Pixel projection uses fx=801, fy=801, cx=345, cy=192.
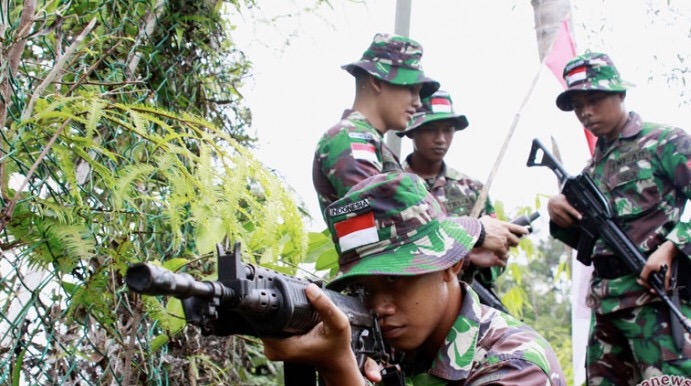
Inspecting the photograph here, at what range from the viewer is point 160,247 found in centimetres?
256

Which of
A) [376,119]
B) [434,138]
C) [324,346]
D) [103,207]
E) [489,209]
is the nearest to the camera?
[324,346]

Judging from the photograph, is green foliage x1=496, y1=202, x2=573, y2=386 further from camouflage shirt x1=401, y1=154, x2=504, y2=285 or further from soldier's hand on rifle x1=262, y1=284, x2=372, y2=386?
soldier's hand on rifle x1=262, y1=284, x2=372, y2=386

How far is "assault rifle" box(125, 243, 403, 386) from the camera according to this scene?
115 cm

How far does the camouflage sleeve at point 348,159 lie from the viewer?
307 centimetres

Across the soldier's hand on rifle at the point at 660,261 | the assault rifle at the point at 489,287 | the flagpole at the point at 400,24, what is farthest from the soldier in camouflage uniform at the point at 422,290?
the flagpole at the point at 400,24

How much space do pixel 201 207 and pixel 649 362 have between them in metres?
2.63

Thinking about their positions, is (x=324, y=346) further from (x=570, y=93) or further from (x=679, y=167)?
(x=570, y=93)

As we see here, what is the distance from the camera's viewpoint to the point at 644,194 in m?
3.92

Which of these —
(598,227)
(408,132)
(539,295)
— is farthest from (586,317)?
(539,295)

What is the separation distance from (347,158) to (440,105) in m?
1.36

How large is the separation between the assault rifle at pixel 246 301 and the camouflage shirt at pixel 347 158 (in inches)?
54.6

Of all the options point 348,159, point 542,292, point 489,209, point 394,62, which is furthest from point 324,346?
point 542,292

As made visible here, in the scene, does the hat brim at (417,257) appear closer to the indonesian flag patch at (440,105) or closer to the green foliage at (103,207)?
the green foliage at (103,207)

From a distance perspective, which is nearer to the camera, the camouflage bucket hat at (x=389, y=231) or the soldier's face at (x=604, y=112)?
the camouflage bucket hat at (x=389, y=231)
